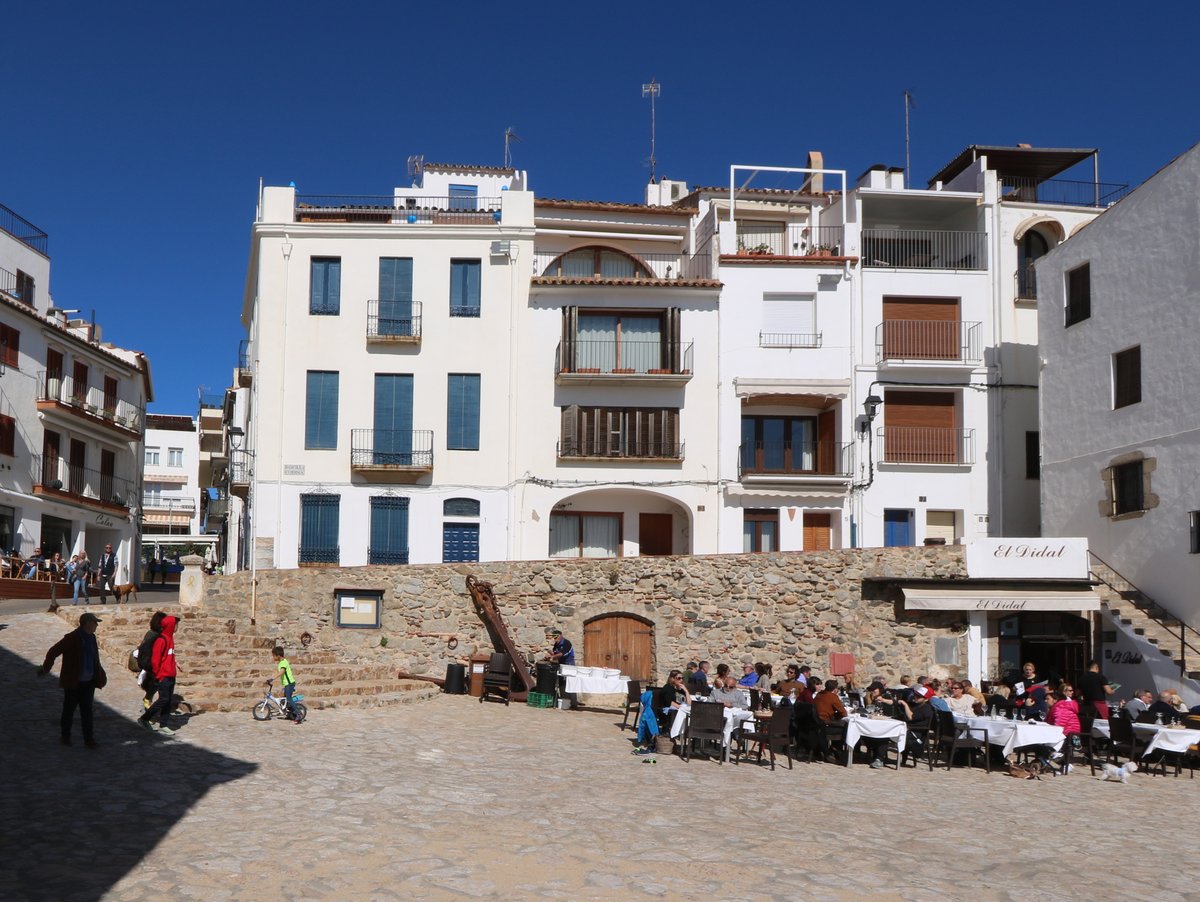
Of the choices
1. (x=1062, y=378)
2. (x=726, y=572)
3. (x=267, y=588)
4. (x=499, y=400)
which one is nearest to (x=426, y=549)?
(x=499, y=400)

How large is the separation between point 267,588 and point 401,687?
4.91 metres

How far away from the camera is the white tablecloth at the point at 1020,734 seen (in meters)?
17.2

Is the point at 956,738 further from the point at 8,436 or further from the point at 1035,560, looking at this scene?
the point at 8,436

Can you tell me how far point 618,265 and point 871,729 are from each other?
67.8ft

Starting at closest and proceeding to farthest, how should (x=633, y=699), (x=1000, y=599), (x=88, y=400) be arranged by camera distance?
(x=633, y=699) < (x=1000, y=599) < (x=88, y=400)

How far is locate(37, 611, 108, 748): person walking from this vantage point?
543 inches

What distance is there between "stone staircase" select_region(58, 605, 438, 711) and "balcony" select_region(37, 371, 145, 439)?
16.8 meters

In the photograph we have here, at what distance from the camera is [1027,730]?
56.5 ft

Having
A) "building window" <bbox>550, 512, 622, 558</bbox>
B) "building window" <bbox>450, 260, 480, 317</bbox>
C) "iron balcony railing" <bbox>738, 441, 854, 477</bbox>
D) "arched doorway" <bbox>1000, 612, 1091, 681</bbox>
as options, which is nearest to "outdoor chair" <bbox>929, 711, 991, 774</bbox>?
"arched doorway" <bbox>1000, 612, 1091, 681</bbox>

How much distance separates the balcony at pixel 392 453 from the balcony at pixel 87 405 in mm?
13596

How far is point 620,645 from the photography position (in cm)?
2655

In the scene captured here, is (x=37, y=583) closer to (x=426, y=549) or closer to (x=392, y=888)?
(x=426, y=549)

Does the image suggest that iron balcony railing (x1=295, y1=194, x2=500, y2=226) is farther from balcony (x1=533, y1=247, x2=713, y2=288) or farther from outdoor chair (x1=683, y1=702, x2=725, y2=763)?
outdoor chair (x1=683, y1=702, x2=725, y2=763)

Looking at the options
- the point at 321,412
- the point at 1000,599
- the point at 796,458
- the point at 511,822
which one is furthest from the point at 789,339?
the point at 511,822
